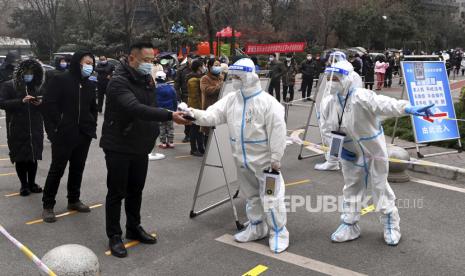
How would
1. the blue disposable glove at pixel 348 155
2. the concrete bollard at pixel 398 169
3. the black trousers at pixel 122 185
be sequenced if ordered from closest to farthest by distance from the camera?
1. the black trousers at pixel 122 185
2. the blue disposable glove at pixel 348 155
3. the concrete bollard at pixel 398 169

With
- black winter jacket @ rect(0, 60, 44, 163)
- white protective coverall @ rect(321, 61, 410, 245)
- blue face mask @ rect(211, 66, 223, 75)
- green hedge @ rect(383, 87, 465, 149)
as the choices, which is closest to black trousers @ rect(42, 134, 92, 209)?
black winter jacket @ rect(0, 60, 44, 163)

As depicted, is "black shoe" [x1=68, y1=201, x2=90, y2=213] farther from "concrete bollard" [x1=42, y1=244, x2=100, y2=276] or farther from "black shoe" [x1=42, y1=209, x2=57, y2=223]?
"concrete bollard" [x1=42, y1=244, x2=100, y2=276]

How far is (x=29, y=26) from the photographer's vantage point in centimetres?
4494

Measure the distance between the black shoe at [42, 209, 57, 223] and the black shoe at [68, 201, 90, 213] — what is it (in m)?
0.36

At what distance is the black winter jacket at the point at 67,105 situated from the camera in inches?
215

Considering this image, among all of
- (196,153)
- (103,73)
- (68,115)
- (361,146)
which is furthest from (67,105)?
(103,73)

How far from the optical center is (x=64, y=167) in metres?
5.59

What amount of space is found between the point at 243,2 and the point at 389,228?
121 ft

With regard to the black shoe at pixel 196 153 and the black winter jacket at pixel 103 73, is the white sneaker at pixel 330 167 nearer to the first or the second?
the black shoe at pixel 196 153

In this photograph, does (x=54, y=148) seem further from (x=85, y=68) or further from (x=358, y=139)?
(x=358, y=139)

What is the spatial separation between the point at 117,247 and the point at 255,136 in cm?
170

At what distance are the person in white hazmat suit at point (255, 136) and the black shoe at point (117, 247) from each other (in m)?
1.30

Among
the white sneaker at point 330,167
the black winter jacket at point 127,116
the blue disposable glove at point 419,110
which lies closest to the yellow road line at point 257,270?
the black winter jacket at point 127,116

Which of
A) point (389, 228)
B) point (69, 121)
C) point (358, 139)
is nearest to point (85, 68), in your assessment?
point (69, 121)
